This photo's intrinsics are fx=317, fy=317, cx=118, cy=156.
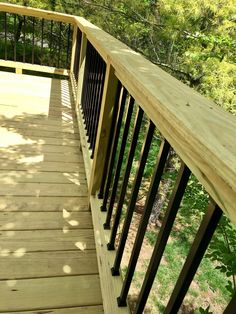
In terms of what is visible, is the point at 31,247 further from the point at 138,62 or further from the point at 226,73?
the point at 226,73

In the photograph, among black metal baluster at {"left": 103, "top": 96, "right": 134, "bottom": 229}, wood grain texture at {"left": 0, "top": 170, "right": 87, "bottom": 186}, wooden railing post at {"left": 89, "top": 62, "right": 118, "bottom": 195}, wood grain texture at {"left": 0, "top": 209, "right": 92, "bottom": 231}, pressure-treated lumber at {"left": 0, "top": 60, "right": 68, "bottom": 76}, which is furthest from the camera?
pressure-treated lumber at {"left": 0, "top": 60, "right": 68, "bottom": 76}

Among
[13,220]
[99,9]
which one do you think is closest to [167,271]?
[13,220]

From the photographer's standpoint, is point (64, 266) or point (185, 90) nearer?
point (185, 90)

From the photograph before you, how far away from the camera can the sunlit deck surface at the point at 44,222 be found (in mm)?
1706

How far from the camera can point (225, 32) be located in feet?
21.1

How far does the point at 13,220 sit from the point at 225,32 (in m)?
5.95

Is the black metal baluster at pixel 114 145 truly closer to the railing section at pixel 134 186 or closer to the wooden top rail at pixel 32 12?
the railing section at pixel 134 186

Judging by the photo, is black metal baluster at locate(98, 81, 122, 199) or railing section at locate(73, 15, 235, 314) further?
black metal baluster at locate(98, 81, 122, 199)

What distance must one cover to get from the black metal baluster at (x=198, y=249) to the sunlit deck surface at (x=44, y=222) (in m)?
0.91

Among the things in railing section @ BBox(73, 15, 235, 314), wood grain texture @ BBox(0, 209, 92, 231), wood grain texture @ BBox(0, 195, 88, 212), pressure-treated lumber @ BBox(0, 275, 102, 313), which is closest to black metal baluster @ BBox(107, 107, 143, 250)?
railing section @ BBox(73, 15, 235, 314)

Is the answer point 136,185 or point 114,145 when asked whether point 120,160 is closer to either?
point 114,145

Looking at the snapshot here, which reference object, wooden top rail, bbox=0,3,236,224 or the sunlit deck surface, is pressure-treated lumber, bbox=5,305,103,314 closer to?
the sunlit deck surface

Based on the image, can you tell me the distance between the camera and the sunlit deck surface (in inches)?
67.2

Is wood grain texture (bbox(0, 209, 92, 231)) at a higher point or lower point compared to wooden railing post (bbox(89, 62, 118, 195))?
lower
